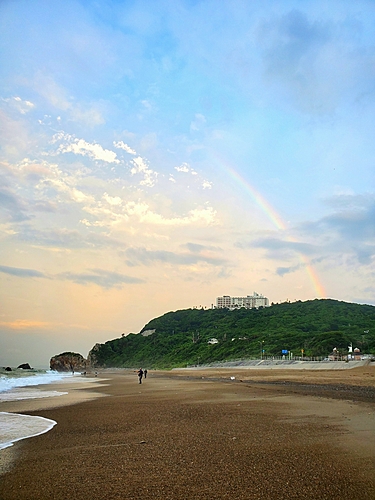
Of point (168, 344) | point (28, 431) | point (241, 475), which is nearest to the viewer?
point (241, 475)

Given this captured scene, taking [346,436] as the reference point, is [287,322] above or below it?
above

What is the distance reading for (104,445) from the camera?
10844 millimetres

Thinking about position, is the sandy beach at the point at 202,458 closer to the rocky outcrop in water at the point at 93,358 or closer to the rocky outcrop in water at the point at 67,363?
the rocky outcrop in water at the point at 67,363

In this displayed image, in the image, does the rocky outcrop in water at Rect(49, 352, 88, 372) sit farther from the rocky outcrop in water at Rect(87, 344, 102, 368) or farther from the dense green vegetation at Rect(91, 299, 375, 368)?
the dense green vegetation at Rect(91, 299, 375, 368)

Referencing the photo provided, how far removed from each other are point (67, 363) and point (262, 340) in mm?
101050

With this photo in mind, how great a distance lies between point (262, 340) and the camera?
109125mm

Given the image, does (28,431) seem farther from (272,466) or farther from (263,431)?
(272,466)

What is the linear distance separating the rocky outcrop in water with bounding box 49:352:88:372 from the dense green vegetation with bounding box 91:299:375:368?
37.3 feet

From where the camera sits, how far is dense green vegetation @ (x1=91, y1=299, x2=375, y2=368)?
86.9 m

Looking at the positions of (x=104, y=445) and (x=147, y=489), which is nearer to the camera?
(x=147, y=489)

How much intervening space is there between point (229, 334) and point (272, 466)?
15119 centimetres

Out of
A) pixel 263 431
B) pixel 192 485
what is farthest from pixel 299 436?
pixel 192 485

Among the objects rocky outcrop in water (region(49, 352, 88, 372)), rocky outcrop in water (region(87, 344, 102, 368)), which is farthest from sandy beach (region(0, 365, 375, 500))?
rocky outcrop in water (region(87, 344, 102, 368))

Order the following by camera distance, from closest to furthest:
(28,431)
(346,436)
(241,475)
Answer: (241,475) → (346,436) → (28,431)
